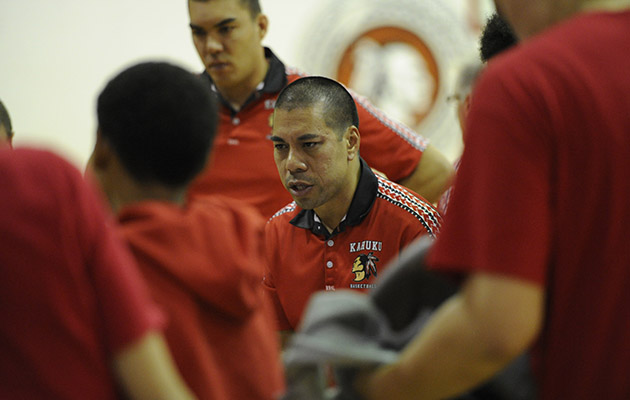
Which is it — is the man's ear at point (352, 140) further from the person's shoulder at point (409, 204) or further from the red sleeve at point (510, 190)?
the red sleeve at point (510, 190)

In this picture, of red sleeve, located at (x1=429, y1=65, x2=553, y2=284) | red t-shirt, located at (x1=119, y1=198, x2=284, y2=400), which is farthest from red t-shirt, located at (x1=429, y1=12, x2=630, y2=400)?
red t-shirt, located at (x1=119, y1=198, x2=284, y2=400)

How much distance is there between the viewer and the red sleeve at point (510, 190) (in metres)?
0.78

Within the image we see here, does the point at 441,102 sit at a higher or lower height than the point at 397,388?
lower

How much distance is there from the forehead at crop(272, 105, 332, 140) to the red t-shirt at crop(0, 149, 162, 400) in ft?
4.29

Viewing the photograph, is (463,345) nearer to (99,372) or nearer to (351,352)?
(351,352)

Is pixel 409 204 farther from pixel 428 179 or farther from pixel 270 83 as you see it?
pixel 270 83

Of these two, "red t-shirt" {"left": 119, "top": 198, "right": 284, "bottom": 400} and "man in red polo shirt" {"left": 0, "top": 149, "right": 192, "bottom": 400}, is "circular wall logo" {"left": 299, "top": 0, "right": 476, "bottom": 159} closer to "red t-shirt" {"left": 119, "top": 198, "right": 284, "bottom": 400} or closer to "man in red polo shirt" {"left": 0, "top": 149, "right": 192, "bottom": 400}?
"red t-shirt" {"left": 119, "top": 198, "right": 284, "bottom": 400}

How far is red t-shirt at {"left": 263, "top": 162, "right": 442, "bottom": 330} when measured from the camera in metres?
2.00

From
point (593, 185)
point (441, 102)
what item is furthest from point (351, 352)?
point (441, 102)

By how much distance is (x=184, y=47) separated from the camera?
409cm

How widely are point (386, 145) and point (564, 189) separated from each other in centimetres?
163

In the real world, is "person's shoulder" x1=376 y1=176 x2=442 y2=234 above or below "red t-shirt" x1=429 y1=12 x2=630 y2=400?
below

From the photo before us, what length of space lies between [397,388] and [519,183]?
255mm

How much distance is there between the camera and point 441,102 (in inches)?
162
